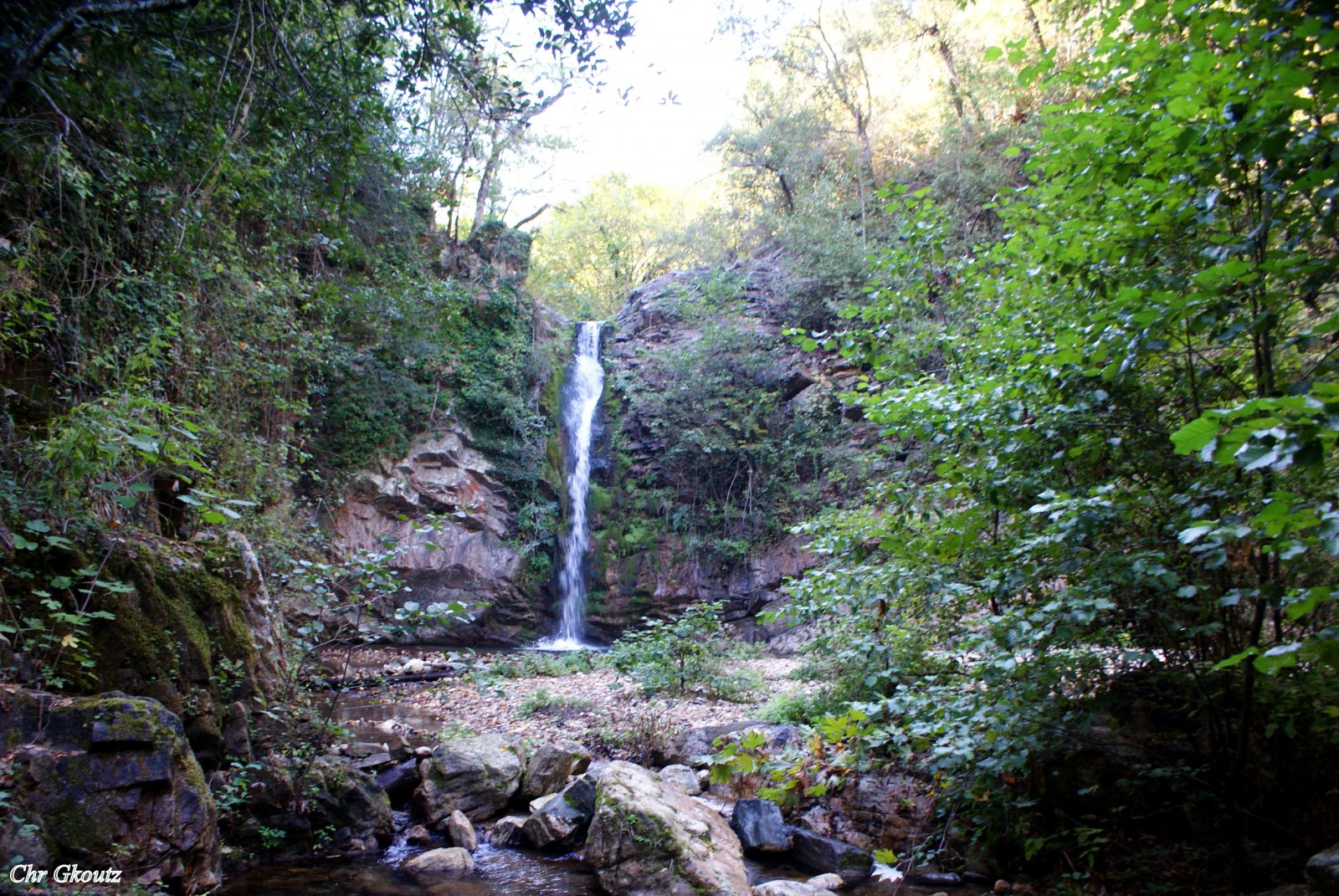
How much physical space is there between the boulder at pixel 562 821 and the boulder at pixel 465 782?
542 millimetres

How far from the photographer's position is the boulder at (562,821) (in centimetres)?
519

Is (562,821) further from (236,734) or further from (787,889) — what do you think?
(236,734)

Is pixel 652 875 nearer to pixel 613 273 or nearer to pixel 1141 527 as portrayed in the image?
pixel 1141 527

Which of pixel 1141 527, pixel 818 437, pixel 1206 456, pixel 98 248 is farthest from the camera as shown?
pixel 818 437

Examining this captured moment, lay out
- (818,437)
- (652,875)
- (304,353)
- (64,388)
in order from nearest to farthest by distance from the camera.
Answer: (652,875) → (64,388) → (304,353) → (818,437)

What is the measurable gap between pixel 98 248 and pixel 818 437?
12039mm

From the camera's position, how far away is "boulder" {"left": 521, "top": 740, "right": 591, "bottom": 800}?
600 cm

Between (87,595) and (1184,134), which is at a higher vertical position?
(1184,134)

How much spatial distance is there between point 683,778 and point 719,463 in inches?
387

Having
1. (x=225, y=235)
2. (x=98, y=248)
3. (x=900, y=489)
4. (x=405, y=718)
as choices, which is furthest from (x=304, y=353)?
(x=900, y=489)

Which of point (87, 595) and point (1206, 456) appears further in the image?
point (87, 595)

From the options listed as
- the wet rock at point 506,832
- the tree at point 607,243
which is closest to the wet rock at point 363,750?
the wet rock at point 506,832

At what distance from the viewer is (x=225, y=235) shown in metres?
7.13

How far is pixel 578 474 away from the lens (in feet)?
53.8
